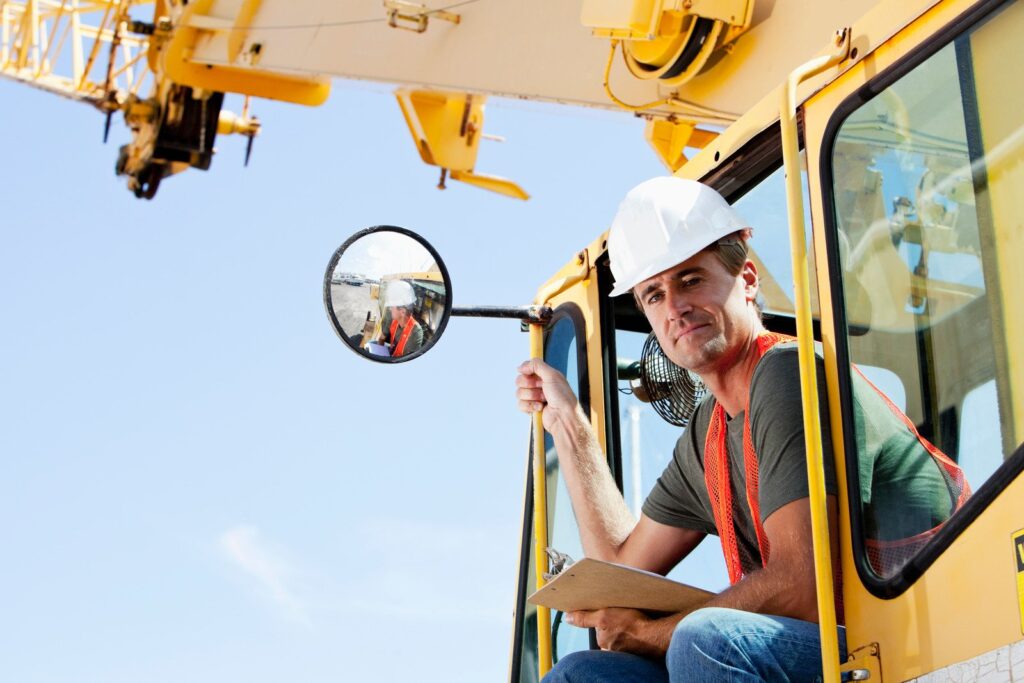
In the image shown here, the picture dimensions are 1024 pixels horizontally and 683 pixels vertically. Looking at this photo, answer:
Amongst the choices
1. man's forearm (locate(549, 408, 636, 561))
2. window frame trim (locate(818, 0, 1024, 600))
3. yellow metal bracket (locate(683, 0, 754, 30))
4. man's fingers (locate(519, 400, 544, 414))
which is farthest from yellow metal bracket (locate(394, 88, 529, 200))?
window frame trim (locate(818, 0, 1024, 600))

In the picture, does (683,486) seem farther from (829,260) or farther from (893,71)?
(893,71)

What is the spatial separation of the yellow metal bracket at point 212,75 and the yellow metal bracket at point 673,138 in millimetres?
2582

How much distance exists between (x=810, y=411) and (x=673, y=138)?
2248mm

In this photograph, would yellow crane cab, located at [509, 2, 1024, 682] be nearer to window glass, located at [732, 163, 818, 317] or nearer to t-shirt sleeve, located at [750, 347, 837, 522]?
t-shirt sleeve, located at [750, 347, 837, 522]

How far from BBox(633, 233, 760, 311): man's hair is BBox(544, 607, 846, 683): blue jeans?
0.74 m

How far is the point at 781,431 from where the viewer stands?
241 cm

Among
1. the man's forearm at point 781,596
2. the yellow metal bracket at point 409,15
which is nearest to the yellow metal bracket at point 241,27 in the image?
the yellow metal bracket at point 409,15

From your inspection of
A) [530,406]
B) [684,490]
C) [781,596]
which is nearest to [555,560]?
[684,490]

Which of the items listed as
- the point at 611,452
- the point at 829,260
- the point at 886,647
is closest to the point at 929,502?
the point at 886,647

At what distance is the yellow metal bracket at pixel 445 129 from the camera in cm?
628

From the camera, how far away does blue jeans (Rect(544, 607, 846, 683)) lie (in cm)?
214

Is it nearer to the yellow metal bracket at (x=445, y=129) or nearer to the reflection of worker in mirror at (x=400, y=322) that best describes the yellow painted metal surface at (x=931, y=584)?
the reflection of worker in mirror at (x=400, y=322)

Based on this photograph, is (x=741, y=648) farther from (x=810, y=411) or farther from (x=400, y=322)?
(x=400, y=322)

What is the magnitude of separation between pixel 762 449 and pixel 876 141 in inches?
21.6
